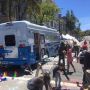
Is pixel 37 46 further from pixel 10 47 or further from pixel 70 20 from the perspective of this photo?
pixel 70 20

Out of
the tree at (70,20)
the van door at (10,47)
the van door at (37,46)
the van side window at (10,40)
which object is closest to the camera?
the van door at (10,47)

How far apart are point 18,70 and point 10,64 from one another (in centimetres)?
90

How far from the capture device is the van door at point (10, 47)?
20.8m

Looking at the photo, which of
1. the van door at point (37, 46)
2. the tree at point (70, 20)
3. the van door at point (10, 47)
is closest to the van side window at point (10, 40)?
the van door at point (10, 47)

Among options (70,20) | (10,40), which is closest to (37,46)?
(10,40)

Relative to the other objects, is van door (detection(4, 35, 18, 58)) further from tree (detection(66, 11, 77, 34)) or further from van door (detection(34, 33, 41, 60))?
tree (detection(66, 11, 77, 34))

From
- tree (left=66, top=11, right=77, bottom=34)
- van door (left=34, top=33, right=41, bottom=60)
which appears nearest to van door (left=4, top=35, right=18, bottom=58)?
van door (left=34, top=33, right=41, bottom=60)

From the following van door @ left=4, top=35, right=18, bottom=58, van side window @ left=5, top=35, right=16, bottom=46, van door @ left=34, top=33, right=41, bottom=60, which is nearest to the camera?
van door @ left=4, top=35, right=18, bottom=58

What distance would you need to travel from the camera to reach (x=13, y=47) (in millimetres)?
20984

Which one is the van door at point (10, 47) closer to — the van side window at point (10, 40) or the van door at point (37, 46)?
the van side window at point (10, 40)

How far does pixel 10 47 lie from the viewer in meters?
21.2

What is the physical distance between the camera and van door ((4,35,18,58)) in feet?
68.1

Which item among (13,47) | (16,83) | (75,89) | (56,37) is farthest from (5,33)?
(56,37)

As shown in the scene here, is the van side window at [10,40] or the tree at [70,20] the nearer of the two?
the van side window at [10,40]
